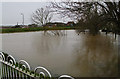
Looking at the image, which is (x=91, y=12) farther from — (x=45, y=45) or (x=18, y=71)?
(x=18, y=71)

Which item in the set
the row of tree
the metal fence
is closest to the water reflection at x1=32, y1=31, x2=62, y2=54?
the row of tree

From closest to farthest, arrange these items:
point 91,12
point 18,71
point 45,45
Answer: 1. point 18,71
2. point 91,12
3. point 45,45

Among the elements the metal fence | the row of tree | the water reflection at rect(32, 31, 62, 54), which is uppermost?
the row of tree

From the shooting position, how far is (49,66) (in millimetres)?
3236

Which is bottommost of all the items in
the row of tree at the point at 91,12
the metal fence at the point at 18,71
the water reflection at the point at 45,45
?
the water reflection at the point at 45,45

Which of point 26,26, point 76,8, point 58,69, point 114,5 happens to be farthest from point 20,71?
point 26,26

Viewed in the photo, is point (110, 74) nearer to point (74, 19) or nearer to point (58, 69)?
point (58, 69)

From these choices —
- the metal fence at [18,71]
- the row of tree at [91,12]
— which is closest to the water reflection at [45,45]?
the row of tree at [91,12]

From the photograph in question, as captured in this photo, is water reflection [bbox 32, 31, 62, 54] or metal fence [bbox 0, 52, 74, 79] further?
water reflection [bbox 32, 31, 62, 54]

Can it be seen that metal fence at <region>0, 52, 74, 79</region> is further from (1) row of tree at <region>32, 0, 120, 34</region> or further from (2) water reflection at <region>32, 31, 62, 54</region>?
(1) row of tree at <region>32, 0, 120, 34</region>

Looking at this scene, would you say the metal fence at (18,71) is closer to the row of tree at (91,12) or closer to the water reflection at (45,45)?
the water reflection at (45,45)

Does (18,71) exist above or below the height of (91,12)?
below

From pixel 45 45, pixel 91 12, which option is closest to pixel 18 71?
pixel 91 12

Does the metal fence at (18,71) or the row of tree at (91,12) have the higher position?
the row of tree at (91,12)
